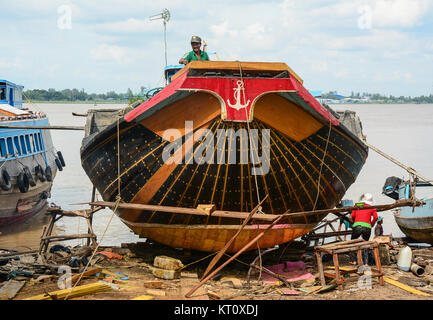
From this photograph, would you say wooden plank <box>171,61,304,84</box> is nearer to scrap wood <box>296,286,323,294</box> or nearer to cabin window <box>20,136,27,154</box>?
scrap wood <box>296,286,323,294</box>

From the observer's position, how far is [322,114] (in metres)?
8.05

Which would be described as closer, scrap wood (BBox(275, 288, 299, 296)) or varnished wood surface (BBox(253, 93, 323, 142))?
scrap wood (BBox(275, 288, 299, 296))

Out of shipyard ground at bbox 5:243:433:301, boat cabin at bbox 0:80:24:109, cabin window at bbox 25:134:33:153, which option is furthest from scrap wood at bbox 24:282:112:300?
boat cabin at bbox 0:80:24:109

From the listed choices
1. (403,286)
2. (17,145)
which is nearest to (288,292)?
(403,286)

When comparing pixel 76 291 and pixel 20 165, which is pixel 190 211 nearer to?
pixel 76 291

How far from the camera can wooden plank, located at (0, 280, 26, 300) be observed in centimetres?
714

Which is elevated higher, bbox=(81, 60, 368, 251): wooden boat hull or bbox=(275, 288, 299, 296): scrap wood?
bbox=(81, 60, 368, 251): wooden boat hull

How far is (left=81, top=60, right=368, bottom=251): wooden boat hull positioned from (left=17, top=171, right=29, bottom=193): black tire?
8485 millimetres

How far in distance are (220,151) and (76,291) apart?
10.3 ft

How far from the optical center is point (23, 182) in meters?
16.8

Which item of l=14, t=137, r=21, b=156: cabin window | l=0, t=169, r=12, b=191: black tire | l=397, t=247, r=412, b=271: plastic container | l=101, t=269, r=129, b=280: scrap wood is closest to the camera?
l=101, t=269, r=129, b=280: scrap wood

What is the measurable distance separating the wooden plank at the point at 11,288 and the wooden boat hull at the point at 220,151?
2.29m

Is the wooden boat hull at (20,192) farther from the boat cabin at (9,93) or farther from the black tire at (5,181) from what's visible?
the boat cabin at (9,93)
